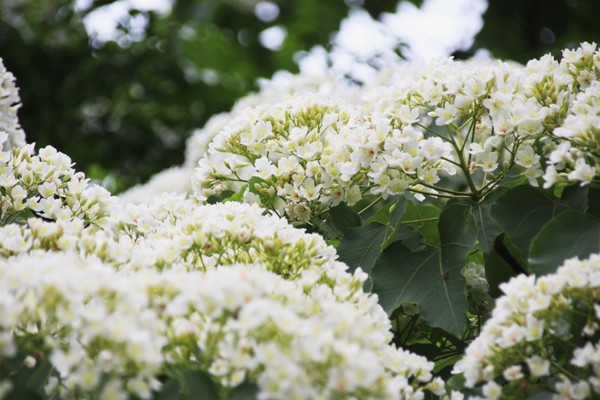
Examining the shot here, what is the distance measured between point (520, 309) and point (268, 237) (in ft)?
1.92

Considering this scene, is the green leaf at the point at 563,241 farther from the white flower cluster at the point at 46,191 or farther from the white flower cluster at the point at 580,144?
the white flower cluster at the point at 46,191

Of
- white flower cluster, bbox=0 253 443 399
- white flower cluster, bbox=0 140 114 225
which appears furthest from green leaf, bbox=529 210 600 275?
white flower cluster, bbox=0 140 114 225

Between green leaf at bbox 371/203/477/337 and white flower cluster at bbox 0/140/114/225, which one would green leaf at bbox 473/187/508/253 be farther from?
white flower cluster at bbox 0/140/114/225

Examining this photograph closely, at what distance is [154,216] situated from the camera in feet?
6.95

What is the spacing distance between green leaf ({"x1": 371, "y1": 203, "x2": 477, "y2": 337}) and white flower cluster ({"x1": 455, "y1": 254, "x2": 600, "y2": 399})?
0.99 ft

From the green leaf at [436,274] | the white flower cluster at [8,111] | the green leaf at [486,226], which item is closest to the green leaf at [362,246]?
the green leaf at [436,274]

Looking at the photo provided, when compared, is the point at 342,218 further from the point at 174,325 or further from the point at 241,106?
the point at 241,106

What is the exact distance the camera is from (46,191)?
2.06 meters

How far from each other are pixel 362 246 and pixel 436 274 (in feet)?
0.72

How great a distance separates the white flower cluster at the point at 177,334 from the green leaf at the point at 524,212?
2.04 ft

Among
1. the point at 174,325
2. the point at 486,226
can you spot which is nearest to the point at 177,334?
the point at 174,325

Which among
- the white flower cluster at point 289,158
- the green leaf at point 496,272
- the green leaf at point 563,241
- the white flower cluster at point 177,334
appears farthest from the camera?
the white flower cluster at point 289,158

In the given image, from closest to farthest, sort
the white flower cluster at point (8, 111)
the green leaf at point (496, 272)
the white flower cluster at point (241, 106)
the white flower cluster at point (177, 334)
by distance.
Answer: the white flower cluster at point (177, 334)
the green leaf at point (496, 272)
the white flower cluster at point (8, 111)
the white flower cluster at point (241, 106)

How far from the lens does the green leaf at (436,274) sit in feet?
6.07
